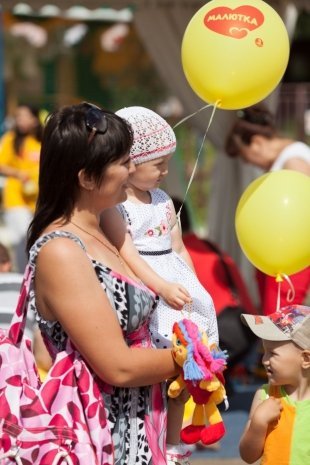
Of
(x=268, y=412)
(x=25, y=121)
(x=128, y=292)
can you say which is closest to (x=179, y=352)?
(x=128, y=292)

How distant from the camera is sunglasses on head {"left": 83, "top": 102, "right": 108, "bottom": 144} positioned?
2748 millimetres

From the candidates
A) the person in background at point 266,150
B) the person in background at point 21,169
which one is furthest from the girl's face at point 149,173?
the person in background at point 21,169

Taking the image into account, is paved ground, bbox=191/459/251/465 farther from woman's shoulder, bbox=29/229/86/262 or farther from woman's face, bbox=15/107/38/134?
woman's face, bbox=15/107/38/134

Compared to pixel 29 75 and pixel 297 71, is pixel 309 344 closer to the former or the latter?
pixel 297 71

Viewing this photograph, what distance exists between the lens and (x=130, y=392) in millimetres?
2838

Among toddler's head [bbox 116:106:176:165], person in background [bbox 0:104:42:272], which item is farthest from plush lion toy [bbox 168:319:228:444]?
person in background [bbox 0:104:42:272]

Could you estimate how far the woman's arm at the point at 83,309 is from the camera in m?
2.63

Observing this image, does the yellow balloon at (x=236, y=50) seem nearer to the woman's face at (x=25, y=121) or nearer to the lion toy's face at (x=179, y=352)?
the lion toy's face at (x=179, y=352)

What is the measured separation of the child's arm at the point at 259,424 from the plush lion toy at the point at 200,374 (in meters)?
0.35

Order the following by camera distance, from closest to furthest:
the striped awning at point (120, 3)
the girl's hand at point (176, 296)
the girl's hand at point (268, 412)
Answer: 1. the girl's hand at point (176, 296)
2. the girl's hand at point (268, 412)
3. the striped awning at point (120, 3)

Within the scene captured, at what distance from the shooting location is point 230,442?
19.6 feet

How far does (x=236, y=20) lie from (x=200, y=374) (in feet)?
5.02

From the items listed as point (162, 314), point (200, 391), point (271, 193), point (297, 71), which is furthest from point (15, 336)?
point (297, 71)

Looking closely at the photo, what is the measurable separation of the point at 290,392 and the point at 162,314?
0.52m
